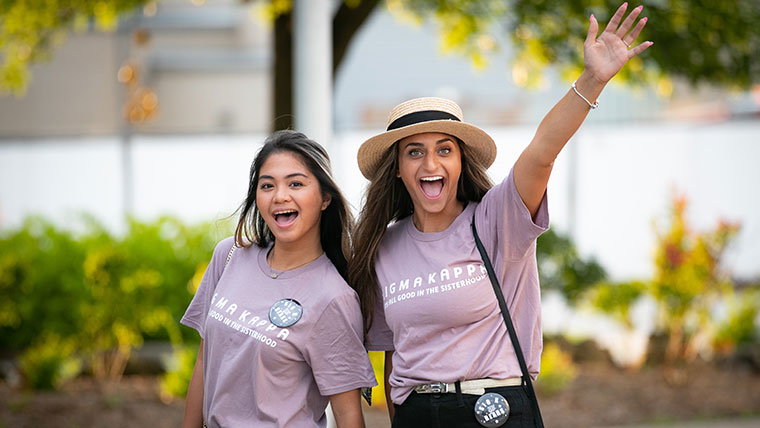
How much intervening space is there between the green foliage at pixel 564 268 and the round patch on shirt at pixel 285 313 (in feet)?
18.4

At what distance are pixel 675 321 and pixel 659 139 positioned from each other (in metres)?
3.65

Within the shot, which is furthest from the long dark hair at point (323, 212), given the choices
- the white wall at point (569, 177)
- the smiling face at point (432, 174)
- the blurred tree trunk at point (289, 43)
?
the white wall at point (569, 177)

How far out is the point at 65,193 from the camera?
415 inches

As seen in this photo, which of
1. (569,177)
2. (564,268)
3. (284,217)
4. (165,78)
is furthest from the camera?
(165,78)

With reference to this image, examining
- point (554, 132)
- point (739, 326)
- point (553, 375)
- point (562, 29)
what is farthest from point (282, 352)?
point (739, 326)

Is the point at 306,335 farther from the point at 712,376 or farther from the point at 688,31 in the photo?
the point at 712,376

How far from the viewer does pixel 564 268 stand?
26.4 ft

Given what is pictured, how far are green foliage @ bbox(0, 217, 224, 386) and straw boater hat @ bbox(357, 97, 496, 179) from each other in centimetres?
493

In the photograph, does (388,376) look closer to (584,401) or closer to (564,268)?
(584,401)

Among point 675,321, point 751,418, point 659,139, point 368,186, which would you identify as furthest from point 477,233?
point 659,139

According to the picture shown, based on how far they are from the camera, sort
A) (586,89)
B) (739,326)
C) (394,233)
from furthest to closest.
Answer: (739,326), (394,233), (586,89)

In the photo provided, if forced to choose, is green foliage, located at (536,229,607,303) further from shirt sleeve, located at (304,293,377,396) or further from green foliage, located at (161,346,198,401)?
shirt sleeve, located at (304,293,377,396)

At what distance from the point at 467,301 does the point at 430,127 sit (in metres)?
0.52

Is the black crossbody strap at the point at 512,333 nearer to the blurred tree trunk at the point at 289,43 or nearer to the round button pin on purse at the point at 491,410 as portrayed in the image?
the round button pin on purse at the point at 491,410
